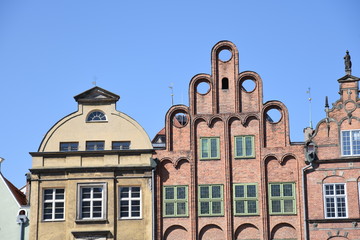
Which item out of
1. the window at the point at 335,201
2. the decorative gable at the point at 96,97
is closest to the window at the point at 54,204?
the decorative gable at the point at 96,97

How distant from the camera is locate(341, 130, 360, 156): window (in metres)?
45.9

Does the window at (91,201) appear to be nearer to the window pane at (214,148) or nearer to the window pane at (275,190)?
the window pane at (214,148)

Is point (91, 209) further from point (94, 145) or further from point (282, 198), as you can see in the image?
point (282, 198)

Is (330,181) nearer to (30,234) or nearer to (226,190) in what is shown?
(226,190)

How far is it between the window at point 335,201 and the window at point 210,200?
6.33 metres

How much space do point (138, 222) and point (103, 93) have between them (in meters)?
8.70

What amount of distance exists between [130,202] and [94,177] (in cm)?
278

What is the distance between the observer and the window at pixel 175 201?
46.8m

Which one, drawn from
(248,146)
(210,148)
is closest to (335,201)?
(248,146)

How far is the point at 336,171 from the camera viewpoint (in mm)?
45594

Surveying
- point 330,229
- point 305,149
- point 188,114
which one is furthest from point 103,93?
point 330,229

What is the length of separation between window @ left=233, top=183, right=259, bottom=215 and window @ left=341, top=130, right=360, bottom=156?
5.86 m

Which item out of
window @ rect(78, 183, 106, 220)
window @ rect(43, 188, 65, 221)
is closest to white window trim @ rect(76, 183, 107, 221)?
window @ rect(78, 183, 106, 220)

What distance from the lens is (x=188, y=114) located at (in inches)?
1896
